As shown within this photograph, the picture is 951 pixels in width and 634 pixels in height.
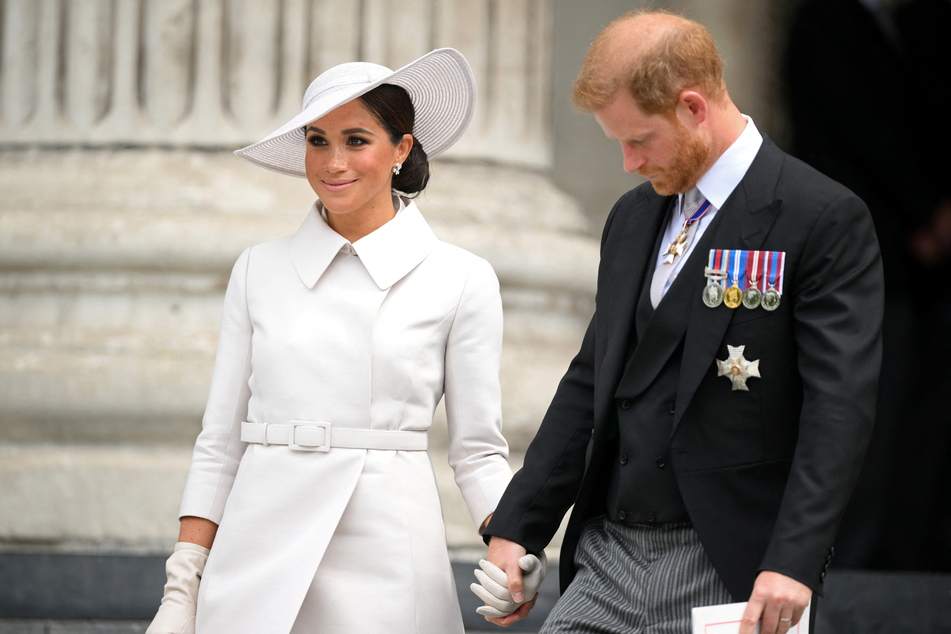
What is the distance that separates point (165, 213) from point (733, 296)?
93.1 inches

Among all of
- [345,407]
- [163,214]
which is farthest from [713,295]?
[163,214]

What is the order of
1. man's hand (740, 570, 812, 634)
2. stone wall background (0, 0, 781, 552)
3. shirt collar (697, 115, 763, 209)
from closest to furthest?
man's hand (740, 570, 812, 634) < shirt collar (697, 115, 763, 209) < stone wall background (0, 0, 781, 552)

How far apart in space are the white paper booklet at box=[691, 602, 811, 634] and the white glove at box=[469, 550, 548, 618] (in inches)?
18.8

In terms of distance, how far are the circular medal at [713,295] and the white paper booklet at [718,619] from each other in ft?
1.62

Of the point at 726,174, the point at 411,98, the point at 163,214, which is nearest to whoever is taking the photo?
the point at 726,174

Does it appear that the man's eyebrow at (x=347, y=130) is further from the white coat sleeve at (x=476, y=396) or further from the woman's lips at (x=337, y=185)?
the white coat sleeve at (x=476, y=396)

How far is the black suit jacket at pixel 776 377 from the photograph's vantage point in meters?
2.22

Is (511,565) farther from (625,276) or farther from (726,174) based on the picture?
(726,174)

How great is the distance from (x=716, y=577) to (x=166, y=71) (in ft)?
9.05

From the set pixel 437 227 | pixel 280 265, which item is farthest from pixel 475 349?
pixel 437 227

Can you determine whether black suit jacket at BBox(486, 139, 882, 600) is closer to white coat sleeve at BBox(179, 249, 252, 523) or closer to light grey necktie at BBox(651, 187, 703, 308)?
light grey necktie at BBox(651, 187, 703, 308)

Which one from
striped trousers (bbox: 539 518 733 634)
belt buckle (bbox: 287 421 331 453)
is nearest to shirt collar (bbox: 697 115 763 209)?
striped trousers (bbox: 539 518 733 634)

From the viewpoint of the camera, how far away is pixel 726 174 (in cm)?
246

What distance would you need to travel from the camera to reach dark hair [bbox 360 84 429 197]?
113 inches
